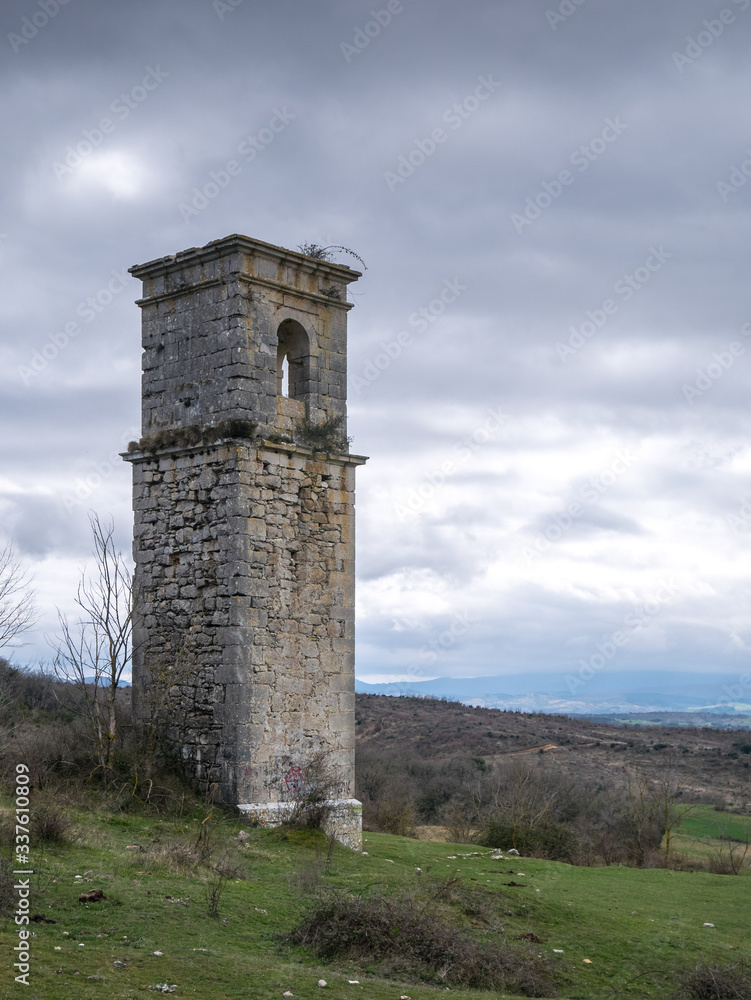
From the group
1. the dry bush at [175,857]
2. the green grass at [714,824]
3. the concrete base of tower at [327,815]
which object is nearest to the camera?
the dry bush at [175,857]

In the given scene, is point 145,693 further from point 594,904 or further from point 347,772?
point 594,904

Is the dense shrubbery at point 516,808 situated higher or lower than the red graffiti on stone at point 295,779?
lower

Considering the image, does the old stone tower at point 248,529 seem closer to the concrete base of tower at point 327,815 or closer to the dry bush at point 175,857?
the concrete base of tower at point 327,815

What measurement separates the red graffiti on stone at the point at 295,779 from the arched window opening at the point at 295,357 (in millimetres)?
5370

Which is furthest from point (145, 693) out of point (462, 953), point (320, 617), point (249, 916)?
point (462, 953)

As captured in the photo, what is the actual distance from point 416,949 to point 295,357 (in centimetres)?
941

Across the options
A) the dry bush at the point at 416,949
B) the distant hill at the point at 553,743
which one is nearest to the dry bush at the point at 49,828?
the dry bush at the point at 416,949

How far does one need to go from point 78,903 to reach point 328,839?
5.49 m

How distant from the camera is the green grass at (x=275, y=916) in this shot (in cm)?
723

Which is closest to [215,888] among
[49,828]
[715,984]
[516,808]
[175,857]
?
[175,857]

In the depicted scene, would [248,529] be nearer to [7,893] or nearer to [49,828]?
[49,828]

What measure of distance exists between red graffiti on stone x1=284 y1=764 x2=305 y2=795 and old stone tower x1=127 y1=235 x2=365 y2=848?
21 millimetres

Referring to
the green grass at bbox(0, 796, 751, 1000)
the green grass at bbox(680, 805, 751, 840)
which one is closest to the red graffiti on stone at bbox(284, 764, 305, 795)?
the green grass at bbox(0, 796, 751, 1000)

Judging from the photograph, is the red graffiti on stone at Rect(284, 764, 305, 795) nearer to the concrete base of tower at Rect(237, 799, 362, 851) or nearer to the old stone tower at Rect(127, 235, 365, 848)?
the old stone tower at Rect(127, 235, 365, 848)
